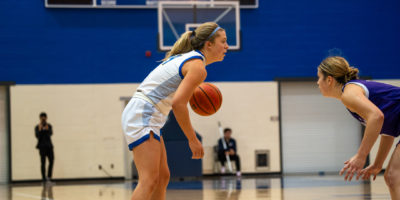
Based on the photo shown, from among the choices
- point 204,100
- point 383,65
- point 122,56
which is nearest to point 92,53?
point 122,56

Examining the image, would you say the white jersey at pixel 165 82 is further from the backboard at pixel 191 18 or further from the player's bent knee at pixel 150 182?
the backboard at pixel 191 18

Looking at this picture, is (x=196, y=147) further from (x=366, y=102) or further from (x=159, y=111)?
(x=366, y=102)

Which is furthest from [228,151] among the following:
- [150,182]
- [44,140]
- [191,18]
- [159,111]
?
[150,182]

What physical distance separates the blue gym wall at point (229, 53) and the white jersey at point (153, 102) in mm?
10331

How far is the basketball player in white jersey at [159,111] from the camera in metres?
3.32

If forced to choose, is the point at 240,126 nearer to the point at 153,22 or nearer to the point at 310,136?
the point at 310,136

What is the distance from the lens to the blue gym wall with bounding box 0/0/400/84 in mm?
13430

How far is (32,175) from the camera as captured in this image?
1328cm

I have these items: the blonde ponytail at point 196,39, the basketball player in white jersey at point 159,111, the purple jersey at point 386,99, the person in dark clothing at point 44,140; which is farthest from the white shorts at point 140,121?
the person in dark clothing at point 44,140

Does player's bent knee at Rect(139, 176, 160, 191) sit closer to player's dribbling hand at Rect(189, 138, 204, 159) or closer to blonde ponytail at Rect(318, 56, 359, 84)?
player's dribbling hand at Rect(189, 138, 204, 159)

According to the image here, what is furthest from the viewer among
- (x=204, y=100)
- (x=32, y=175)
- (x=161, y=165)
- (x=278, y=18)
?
(x=278, y=18)

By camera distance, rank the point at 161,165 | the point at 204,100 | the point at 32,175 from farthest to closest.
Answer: the point at 32,175 < the point at 204,100 < the point at 161,165

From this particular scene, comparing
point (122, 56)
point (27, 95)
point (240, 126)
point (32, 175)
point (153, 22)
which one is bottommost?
point (32, 175)

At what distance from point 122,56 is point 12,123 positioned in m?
3.30
